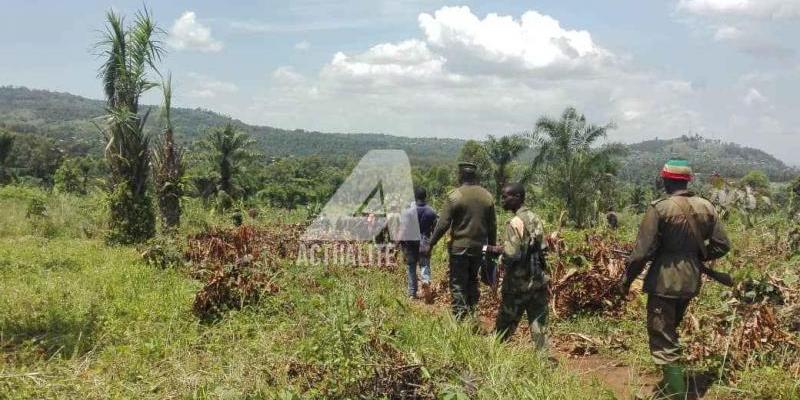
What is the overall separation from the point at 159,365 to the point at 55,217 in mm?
11363

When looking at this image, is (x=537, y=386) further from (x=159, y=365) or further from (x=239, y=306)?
(x=239, y=306)

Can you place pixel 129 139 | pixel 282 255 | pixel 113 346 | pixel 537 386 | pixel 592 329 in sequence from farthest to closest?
pixel 129 139
pixel 282 255
pixel 592 329
pixel 113 346
pixel 537 386

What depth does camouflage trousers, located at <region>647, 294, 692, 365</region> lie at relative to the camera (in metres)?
4.13

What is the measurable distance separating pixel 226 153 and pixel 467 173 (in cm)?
4059

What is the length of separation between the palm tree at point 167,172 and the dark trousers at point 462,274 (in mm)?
8310

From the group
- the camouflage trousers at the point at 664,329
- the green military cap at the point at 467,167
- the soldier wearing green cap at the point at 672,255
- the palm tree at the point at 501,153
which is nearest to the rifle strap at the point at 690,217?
the soldier wearing green cap at the point at 672,255

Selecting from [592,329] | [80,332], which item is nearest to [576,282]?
[592,329]

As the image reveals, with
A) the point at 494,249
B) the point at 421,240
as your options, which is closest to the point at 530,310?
the point at 494,249

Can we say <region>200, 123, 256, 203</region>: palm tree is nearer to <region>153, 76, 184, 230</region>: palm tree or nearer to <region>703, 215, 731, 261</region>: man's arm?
<region>153, 76, 184, 230</region>: palm tree

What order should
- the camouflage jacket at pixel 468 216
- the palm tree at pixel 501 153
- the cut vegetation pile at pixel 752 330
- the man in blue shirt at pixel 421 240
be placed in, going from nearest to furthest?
1. the cut vegetation pile at pixel 752 330
2. the camouflage jacket at pixel 468 216
3. the man in blue shirt at pixel 421 240
4. the palm tree at pixel 501 153

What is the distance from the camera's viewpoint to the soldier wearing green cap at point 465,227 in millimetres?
5734

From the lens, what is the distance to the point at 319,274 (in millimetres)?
7969

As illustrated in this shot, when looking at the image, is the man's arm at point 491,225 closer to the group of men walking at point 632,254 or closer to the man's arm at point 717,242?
the group of men walking at point 632,254

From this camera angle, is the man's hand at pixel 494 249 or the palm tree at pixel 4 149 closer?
the man's hand at pixel 494 249
